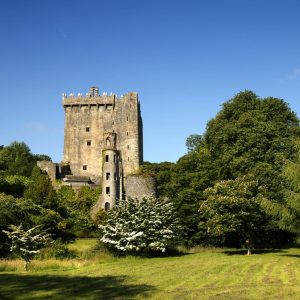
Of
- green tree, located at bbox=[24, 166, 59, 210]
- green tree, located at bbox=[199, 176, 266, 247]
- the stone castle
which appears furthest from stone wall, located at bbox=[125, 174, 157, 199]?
the stone castle

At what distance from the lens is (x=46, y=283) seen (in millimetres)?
16016

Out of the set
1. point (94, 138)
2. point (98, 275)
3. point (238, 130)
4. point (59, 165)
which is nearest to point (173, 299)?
point (98, 275)

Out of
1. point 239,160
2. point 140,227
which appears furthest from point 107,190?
point 140,227

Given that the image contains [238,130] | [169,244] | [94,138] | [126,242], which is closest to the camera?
[126,242]

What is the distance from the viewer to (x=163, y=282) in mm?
16266

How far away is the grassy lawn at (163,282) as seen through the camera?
1346cm

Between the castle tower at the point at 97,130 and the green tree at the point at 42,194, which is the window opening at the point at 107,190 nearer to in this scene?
the green tree at the point at 42,194

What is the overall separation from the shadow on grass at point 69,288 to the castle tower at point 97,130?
40596 mm

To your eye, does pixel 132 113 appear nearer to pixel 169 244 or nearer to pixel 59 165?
pixel 59 165

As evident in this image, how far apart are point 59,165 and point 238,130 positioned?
24.6 metres

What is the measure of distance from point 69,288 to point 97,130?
4728cm

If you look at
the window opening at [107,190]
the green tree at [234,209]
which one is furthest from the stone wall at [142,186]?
the green tree at [234,209]

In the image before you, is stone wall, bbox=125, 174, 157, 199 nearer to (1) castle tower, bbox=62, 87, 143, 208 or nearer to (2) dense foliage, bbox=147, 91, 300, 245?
(2) dense foliage, bbox=147, 91, 300, 245

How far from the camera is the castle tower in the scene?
196 ft
